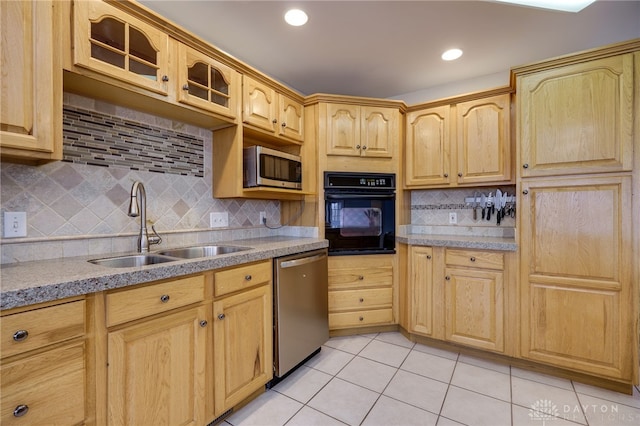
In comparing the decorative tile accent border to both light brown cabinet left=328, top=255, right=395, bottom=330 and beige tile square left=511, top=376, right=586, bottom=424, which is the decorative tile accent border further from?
beige tile square left=511, top=376, right=586, bottom=424

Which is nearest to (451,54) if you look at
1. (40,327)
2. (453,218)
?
(453,218)

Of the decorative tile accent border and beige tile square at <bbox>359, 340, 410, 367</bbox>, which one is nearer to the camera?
the decorative tile accent border

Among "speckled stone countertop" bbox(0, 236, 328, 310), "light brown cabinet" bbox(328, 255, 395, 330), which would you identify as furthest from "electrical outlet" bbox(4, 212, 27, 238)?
"light brown cabinet" bbox(328, 255, 395, 330)

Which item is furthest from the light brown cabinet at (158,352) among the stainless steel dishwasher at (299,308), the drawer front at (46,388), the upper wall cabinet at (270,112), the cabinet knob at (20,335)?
the upper wall cabinet at (270,112)

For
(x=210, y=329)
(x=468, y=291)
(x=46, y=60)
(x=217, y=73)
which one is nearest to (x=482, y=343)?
(x=468, y=291)

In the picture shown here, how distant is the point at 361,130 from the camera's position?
2643mm

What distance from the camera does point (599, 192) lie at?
6.04 feet

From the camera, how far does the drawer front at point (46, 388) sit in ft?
2.79

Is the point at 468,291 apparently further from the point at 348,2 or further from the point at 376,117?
the point at 348,2

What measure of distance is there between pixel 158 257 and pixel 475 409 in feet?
6.66

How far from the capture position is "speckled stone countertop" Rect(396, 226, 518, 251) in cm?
215

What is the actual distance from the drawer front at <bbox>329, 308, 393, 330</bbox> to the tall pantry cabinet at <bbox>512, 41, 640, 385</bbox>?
3.46 ft

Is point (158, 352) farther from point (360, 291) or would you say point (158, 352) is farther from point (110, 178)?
point (360, 291)

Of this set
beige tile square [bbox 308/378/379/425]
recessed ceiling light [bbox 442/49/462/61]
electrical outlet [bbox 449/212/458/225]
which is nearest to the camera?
beige tile square [bbox 308/378/379/425]
